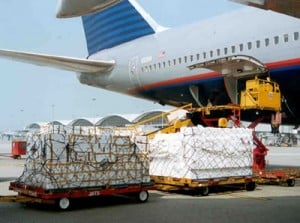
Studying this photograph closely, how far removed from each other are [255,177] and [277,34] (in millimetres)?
4411

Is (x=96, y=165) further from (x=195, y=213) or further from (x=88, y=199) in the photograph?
(x=195, y=213)

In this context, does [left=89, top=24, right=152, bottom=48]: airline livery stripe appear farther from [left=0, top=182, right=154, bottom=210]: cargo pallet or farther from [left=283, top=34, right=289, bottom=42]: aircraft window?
[left=0, top=182, right=154, bottom=210]: cargo pallet

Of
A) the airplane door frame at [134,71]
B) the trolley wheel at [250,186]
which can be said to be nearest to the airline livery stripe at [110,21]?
the airplane door frame at [134,71]

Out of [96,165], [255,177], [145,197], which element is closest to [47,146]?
[96,165]

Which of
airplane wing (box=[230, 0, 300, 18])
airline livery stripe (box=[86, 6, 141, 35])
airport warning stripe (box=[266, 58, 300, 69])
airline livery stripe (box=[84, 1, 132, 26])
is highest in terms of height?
airline livery stripe (box=[84, 1, 132, 26])

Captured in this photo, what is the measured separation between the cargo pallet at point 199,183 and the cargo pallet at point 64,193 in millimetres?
1338

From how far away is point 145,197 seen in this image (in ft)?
Answer: 33.3

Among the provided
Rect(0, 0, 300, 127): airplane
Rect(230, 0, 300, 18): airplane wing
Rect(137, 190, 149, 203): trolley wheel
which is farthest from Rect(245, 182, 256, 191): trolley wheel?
Rect(230, 0, 300, 18): airplane wing

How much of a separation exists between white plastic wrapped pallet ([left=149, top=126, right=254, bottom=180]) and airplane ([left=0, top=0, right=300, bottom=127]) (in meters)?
2.82

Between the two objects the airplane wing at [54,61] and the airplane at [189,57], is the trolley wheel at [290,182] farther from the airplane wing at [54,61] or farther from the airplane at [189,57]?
the airplane wing at [54,61]

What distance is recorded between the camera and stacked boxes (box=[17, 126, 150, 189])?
923 centimetres

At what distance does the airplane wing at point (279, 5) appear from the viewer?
17.7ft

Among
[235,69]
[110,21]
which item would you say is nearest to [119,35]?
[110,21]

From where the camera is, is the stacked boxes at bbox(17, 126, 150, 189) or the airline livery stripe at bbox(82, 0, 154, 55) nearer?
the stacked boxes at bbox(17, 126, 150, 189)
